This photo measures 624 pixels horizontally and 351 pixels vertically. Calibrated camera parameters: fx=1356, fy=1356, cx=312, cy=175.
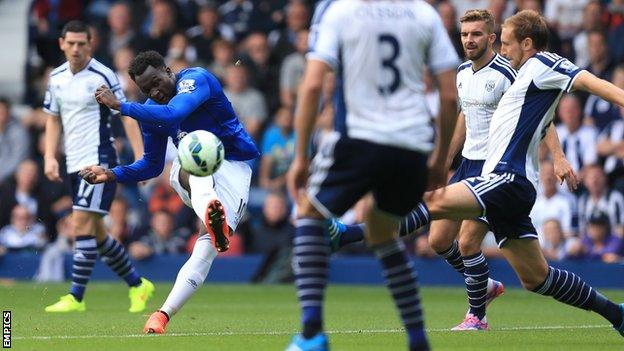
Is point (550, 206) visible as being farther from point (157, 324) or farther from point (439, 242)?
point (157, 324)

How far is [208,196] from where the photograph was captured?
401 inches

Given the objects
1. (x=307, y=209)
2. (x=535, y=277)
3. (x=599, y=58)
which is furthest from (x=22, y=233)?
(x=307, y=209)

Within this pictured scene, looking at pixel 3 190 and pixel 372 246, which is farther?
pixel 3 190

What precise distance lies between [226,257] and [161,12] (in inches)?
183

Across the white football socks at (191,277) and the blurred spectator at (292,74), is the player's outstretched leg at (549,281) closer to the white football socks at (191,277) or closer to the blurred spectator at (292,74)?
the white football socks at (191,277)

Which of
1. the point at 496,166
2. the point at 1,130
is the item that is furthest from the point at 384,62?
the point at 1,130

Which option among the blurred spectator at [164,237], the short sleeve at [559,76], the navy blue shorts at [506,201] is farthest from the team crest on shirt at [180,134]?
the blurred spectator at [164,237]

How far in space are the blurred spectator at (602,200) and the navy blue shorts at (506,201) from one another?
25.7 feet

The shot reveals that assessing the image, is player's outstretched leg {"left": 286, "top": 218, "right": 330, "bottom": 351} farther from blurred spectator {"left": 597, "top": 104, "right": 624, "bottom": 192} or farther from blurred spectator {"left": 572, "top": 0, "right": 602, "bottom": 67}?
blurred spectator {"left": 572, "top": 0, "right": 602, "bottom": 67}

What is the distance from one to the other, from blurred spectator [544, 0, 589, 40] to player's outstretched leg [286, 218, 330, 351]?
12776mm

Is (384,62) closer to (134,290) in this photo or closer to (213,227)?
(213,227)

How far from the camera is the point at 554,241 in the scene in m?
17.4

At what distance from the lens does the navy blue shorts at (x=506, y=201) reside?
31.3 ft

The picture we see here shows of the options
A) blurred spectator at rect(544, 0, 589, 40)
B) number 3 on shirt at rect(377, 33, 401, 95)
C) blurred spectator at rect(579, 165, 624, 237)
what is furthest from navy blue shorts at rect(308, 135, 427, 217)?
blurred spectator at rect(544, 0, 589, 40)
